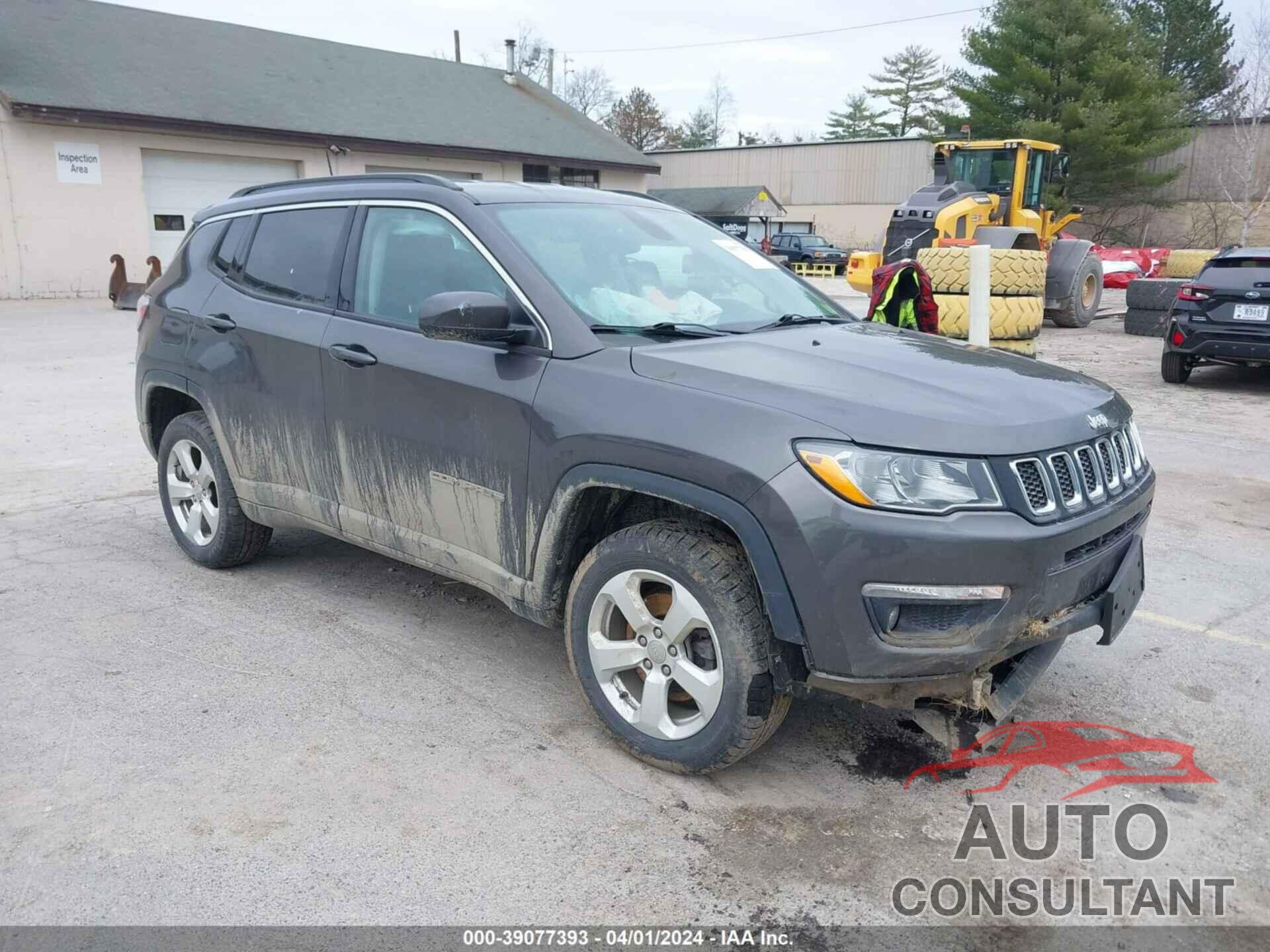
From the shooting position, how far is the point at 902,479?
281 centimetres

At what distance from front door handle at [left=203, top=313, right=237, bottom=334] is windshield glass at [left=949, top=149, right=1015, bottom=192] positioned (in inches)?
623

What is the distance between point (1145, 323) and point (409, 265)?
594 inches

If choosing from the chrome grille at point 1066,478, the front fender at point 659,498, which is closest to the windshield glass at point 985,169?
the chrome grille at point 1066,478

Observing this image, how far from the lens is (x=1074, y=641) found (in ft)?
14.5

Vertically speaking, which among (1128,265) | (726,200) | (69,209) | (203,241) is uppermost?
(726,200)

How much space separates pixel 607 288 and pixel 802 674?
1.59 meters

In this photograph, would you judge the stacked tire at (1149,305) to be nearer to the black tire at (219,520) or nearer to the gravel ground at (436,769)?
the gravel ground at (436,769)

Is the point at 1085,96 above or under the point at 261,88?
above

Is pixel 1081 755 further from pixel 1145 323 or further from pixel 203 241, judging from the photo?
pixel 1145 323

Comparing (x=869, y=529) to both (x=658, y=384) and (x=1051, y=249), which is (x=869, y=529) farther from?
(x=1051, y=249)

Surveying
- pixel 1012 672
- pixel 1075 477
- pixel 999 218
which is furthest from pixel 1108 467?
pixel 999 218

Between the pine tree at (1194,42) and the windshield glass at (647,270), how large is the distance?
50082mm

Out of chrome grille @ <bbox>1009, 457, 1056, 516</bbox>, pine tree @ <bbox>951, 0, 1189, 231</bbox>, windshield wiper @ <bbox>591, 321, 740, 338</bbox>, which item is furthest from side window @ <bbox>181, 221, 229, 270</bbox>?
pine tree @ <bbox>951, 0, 1189, 231</bbox>

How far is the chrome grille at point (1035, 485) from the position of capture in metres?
2.89
